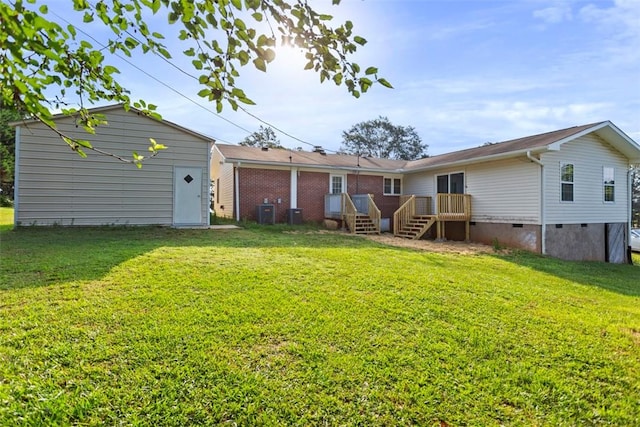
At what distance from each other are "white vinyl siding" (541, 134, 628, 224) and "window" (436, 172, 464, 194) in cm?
329

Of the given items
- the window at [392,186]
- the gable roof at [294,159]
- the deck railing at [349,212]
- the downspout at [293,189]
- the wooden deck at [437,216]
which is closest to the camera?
the wooden deck at [437,216]

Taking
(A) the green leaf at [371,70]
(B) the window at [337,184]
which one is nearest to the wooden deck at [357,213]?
(B) the window at [337,184]

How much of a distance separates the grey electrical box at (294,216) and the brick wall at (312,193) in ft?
1.69

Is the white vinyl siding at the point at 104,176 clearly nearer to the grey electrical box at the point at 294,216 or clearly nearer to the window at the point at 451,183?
Answer: the grey electrical box at the point at 294,216

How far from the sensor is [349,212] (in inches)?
556

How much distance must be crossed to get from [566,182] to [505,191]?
195cm

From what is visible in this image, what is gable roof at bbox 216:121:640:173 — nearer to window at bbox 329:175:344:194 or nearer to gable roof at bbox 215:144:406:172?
gable roof at bbox 215:144:406:172

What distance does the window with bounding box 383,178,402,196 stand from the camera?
17.2 metres

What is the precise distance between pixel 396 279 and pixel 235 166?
10186mm

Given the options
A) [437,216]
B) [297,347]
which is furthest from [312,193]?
[297,347]

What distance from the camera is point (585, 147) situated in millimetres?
12258

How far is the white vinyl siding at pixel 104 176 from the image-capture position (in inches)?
371

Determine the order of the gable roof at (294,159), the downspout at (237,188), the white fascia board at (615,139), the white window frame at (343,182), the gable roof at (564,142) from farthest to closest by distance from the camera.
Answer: the white window frame at (343,182) < the gable roof at (294,159) < the downspout at (237,188) < the white fascia board at (615,139) < the gable roof at (564,142)

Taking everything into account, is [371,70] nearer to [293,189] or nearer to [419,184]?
[293,189]
